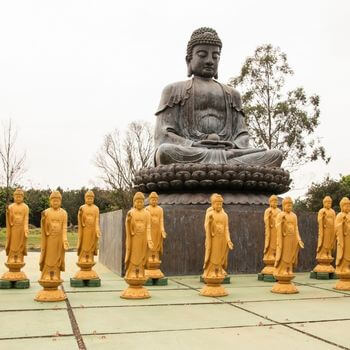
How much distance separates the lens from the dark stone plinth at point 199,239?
8570 mm

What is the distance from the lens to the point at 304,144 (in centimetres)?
2558

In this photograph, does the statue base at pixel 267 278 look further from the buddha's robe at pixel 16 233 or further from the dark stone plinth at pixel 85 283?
the buddha's robe at pixel 16 233

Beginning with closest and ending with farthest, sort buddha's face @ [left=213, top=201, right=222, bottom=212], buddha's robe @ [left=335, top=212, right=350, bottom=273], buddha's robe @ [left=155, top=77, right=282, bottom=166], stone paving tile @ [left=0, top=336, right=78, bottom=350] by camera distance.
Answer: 1. stone paving tile @ [left=0, top=336, right=78, bottom=350]
2. buddha's face @ [left=213, top=201, right=222, bottom=212]
3. buddha's robe @ [left=335, top=212, right=350, bottom=273]
4. buddha's robe @ [left=155, top=77, right=282, bottom=166]

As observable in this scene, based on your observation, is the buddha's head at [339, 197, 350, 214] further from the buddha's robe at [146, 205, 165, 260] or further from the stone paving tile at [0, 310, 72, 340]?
the stone paving tile at [0, 310, 72, 340]

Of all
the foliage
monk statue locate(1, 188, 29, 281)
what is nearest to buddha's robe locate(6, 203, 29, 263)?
monk statue locate(1, 188, 29, 281)

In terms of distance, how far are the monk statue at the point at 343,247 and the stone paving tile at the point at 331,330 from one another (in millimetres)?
2434

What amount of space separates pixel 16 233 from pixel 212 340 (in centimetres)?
399

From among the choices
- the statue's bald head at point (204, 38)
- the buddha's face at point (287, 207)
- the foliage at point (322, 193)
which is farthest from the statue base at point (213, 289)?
the foliage at point (322, 193)

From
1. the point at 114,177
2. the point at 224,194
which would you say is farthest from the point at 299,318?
the point at 114,177

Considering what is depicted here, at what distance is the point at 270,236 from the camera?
8148 millimetres

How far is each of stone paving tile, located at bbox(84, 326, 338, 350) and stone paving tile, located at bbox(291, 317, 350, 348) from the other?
0.49 ft

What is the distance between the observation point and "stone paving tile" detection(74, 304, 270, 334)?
4.57 meters

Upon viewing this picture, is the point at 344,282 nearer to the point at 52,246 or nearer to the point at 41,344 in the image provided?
the point at 52,246

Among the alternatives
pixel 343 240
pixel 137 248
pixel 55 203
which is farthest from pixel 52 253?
pixel 343 240
